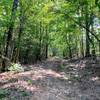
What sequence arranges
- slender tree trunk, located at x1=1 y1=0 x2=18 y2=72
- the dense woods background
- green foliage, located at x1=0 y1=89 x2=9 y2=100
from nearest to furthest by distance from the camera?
green foliage, located at x1=0 y1=89 x2=9 y2=100 → slender tree trunk, located at x1=1 y1=0 x2=18 y2=72 → the dense woods background

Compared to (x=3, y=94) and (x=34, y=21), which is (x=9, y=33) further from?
(x=34, y=21)

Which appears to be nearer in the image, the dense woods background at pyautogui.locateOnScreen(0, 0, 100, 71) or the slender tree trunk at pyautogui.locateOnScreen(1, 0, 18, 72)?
the slender tree trunk at pyautogui.locateOnScreen(1, 0, 18, 72)

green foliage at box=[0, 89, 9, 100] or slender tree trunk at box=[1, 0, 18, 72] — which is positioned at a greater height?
slender tree trunk at box=[1, 0, 18, 72]

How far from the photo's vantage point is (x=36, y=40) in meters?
28.4

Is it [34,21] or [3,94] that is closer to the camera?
[3,94]

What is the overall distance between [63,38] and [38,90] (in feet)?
99.7

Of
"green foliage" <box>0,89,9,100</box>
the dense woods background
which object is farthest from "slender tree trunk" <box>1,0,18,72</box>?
"green foliage" <box>0,89,9,100</box>

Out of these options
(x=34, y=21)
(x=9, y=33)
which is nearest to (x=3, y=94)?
(x=9, y=33)

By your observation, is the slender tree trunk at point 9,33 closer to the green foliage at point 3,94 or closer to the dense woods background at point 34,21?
the dense woods background at point 34,21

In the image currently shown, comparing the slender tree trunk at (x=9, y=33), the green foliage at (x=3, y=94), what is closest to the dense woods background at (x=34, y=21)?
the slender tree trunk at (x=9, y=33)

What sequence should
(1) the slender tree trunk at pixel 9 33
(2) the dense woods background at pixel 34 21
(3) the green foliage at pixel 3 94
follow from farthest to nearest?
(2) the dense woods background at pixel 34 21
(1) the slender tree trunk at pixel 9 33
(3) the green foliage at pixel 3 94

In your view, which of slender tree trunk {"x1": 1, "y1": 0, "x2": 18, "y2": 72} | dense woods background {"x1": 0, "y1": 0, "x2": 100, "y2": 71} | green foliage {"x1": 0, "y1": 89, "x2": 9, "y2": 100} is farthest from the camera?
dense woods background {"x1": 0, "y1": 0, "x2": 100, "y2": 71}

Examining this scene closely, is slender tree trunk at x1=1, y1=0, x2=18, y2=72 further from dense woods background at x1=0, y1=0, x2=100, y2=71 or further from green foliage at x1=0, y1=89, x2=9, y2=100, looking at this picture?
green foliage at x1=0, y1=89, x2=9, y2=100

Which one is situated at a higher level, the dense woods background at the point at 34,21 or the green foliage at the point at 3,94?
the dense woods background at the point at 34,21
